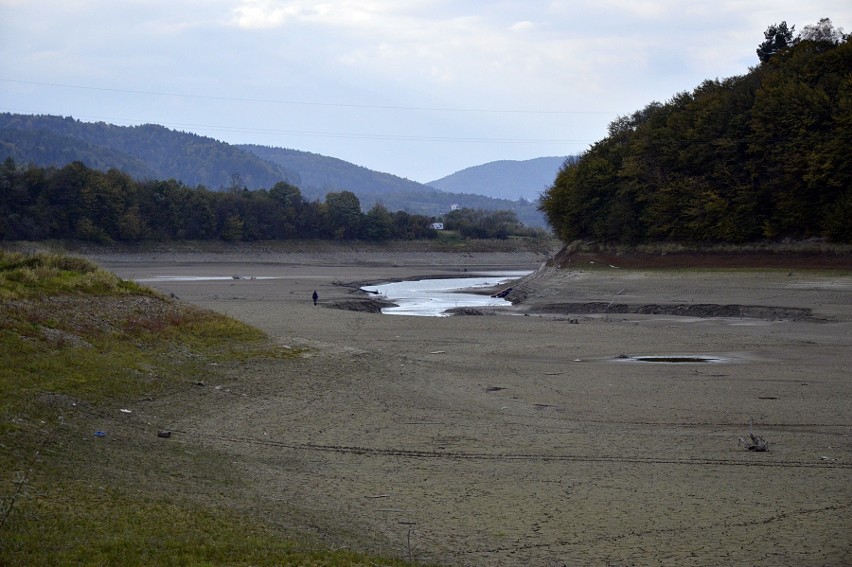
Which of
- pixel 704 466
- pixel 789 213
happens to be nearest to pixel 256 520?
pixel 704 466

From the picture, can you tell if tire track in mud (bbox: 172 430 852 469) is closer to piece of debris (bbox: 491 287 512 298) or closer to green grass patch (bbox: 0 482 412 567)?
green grass patch (bbox: 0 482 412 567)

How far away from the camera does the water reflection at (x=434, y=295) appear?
4500 centimetres

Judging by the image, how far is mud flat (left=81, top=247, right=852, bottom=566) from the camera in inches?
392

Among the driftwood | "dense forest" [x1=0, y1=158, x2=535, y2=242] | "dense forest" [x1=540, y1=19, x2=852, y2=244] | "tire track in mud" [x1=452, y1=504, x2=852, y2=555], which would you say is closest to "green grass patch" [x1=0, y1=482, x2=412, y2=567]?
"tire track in mud" [x1=452, y1=504, x2=852, y2=555]

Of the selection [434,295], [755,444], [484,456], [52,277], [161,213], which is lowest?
[484,456]

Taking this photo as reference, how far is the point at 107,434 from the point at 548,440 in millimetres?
7376

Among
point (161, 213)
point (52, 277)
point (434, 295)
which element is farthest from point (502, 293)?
point (161, 213)

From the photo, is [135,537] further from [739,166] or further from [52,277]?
[739,166]

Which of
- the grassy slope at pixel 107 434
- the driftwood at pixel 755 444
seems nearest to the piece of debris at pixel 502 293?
the grassy slope at pixel 107 434

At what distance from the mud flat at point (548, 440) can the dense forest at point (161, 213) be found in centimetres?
6261

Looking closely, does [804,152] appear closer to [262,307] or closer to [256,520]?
[262,307]

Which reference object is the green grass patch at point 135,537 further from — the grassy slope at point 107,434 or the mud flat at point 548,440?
the mud flat at point 548,440

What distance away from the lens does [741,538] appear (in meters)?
9.81

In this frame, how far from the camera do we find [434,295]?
5616 cm
